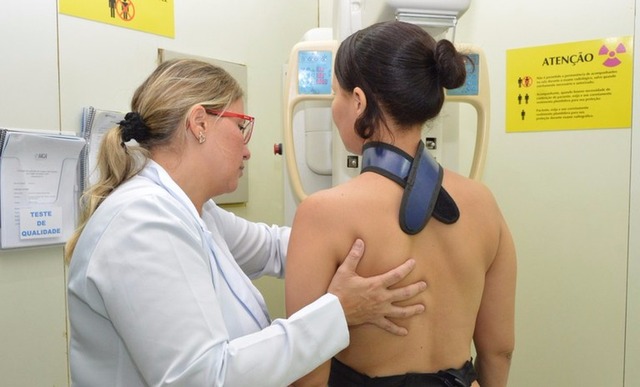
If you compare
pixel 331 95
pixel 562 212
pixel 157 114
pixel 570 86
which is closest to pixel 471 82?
pixel 331 95

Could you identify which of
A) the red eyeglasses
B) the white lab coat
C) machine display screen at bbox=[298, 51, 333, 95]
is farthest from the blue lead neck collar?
machine display screen at bbox=[298, 51, 333, 95]

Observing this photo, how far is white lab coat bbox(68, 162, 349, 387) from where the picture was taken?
87 cm

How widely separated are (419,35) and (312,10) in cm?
166

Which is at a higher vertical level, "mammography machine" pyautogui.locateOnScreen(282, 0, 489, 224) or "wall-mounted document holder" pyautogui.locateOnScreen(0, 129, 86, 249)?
"mammography machine" pyautogui.locateOnScreen(282, 0, 489, 224)

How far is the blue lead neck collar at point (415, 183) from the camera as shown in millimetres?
972

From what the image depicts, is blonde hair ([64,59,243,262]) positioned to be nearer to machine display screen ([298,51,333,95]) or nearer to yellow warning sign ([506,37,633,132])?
machine display screen ([298,51,333,95])

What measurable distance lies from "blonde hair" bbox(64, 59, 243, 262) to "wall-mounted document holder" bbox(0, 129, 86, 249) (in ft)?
1.39

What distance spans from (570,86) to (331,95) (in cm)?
102

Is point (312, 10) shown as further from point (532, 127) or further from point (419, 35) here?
point (419, 35)

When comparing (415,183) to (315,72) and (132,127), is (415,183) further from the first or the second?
(315,72)

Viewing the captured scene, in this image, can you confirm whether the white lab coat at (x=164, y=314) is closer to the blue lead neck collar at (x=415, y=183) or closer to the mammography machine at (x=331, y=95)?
the blue lead neck collar at (x=415, y=183)

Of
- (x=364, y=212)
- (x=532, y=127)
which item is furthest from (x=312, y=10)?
(x=364, y=212)

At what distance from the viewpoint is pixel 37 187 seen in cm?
150

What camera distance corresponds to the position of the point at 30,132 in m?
1.47
